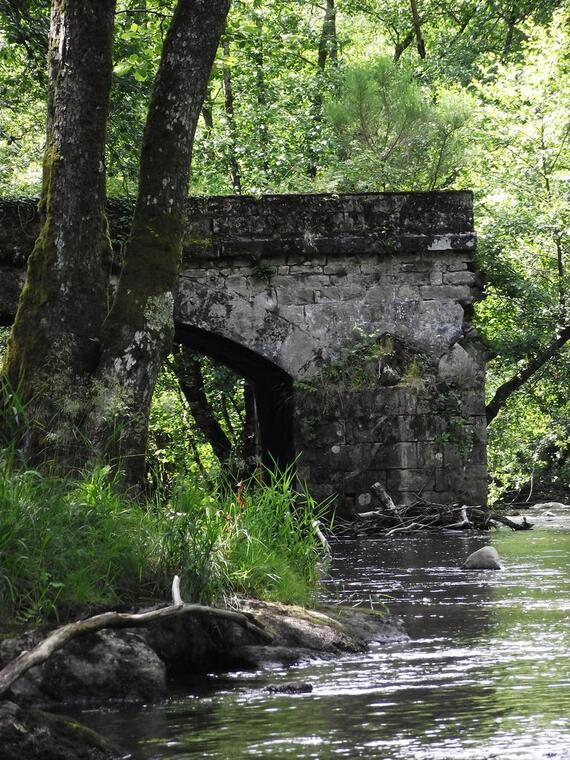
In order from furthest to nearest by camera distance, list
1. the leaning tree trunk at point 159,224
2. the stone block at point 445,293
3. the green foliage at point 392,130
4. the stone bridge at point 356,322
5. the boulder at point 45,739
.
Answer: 1. the green foliage at point 392,130
2. the stone block at point 445,293
3. the stone bridge at point 356,322
4. the leaning tree trunk at point 159,224
5. the boulder at point 45,739

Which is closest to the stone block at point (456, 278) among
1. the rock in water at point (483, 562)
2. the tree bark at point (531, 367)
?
the rock in water at point (483, 562)

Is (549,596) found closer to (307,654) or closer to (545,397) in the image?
(307,654)

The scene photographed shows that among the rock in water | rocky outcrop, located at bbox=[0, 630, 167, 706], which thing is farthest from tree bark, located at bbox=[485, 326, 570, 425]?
rocky outcrop, located at bbox=[0, 630, 167, 706]

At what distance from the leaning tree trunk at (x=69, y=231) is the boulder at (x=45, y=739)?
3.13m

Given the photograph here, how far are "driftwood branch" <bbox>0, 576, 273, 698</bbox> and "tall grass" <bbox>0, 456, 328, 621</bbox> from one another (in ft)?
0.89

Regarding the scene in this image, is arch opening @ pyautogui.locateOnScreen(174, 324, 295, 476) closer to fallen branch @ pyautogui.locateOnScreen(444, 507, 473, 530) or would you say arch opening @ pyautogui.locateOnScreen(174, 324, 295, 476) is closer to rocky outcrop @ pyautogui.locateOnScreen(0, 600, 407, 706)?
fallen branch @ pyautogui.locateOnScreen(444, 507, 473, 530)

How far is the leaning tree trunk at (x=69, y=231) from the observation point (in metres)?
6.47

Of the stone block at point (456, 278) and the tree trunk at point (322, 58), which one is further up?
the tree trunk at point (322, 58)

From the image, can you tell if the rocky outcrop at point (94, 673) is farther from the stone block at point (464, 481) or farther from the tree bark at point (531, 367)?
the tree bark at point (531, 367)

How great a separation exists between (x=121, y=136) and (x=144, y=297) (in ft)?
19.8

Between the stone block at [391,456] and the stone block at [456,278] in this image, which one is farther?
the stone block at [456,278]

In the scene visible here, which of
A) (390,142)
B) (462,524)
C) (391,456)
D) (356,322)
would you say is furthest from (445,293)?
(390,142)

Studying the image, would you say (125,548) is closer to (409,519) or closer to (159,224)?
(159,224)

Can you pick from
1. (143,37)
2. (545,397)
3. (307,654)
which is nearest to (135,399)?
(307,654)
